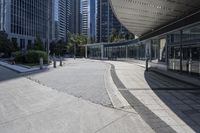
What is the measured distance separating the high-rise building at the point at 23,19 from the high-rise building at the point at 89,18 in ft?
110

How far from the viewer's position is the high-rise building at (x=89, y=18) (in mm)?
165250

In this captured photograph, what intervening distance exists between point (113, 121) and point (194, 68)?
1090 cm

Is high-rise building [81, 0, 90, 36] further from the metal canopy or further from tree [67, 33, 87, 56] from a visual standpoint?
the metal canopy

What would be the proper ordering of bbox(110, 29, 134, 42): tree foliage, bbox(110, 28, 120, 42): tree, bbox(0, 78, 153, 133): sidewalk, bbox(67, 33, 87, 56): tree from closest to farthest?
bbox(0, 78, 153, 133): sidewalk, bbox(110, 29, 134, 42): tree foliage, bbox(110, 28, 120, 42): tree, bbox(67, 33, 87, 56): tree

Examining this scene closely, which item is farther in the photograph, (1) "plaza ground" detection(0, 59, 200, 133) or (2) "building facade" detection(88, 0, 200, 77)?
(2) "building facade" detection(88, 0, 200, 77)

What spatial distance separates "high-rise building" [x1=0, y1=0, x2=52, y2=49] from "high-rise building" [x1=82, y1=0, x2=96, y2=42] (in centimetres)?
3345

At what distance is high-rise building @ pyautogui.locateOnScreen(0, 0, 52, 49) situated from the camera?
107 meters

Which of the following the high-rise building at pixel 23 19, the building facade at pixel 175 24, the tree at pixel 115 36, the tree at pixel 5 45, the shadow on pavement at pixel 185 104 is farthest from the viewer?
the high-rise building at pixel 23 19

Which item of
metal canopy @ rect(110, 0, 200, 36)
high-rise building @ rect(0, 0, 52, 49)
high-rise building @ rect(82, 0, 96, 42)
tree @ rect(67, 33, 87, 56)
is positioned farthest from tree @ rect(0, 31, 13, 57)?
→ high-rise building @ rect(82, 0, 96, 42)

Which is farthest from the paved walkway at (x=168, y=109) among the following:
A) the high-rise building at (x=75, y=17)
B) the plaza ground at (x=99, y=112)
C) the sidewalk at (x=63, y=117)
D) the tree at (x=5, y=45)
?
the high-rise building at (x=75, y=17)

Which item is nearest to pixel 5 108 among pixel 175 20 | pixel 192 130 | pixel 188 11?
pixel 192 130

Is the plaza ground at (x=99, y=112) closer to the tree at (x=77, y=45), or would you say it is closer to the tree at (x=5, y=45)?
the tree at (x=5, y=45)

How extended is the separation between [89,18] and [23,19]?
198 feet

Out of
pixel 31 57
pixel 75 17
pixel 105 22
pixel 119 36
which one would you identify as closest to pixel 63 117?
pixel 31 57
